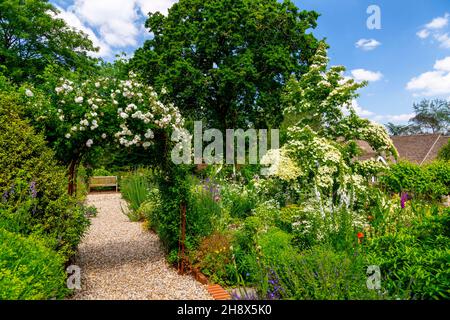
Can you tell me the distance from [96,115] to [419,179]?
12.2m

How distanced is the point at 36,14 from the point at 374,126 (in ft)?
74.7

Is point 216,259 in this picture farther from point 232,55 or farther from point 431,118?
point 431,118

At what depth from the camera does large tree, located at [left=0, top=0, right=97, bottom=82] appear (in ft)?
69.7

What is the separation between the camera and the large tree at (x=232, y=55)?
56.6 feet

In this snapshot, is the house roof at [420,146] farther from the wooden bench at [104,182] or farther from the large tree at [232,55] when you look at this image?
the wooden bench at [104,182]

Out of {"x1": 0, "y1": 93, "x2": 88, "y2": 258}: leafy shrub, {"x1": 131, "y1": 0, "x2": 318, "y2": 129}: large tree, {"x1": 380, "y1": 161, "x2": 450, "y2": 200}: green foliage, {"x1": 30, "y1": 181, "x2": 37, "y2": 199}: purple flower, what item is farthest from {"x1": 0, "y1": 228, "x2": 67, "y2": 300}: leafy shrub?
{"x1": 131, "y1": 0, "x2": 318, "y2": 129}: large tree

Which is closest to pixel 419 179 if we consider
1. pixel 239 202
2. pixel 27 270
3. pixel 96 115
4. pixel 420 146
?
pixel 239 202

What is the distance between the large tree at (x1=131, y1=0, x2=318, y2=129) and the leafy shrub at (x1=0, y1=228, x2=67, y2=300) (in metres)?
13.9

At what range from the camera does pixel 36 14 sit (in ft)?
74.2

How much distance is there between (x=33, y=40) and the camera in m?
22.6

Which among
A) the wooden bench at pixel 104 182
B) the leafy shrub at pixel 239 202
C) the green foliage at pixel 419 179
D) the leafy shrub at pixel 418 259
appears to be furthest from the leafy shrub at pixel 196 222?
the wooden bench at pixel 104 182
